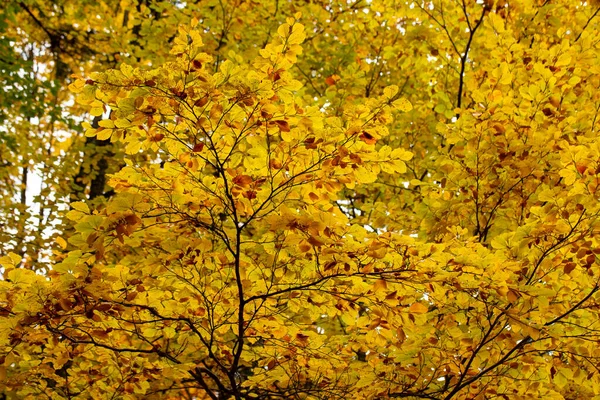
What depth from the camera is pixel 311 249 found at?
2.39 meters

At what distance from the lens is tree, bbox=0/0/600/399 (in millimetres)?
1993

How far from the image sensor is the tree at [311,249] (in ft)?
6.54

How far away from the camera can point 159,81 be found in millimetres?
1877

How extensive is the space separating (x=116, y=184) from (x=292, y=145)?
2.45 feet

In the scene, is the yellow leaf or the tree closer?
the tree

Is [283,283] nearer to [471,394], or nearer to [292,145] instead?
[292,145]

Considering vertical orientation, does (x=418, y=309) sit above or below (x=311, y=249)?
below

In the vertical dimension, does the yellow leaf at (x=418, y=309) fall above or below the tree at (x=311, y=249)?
below

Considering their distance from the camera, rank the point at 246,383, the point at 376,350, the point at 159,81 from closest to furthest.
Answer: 1. the point at 159,81
2. the point at 246,383
3. the point at 376,350

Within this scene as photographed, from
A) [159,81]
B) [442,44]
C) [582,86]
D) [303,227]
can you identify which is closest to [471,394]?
[303,227]

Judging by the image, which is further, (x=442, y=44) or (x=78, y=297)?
(x=442, y=44)

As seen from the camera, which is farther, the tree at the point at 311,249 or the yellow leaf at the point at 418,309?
the yellow leaf at the point at 418,309

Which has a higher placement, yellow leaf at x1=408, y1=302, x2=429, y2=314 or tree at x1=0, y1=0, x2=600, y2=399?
tree at x1=0, y1=0, x2=600, y2=399

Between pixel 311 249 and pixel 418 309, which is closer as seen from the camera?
pixel 418 309
